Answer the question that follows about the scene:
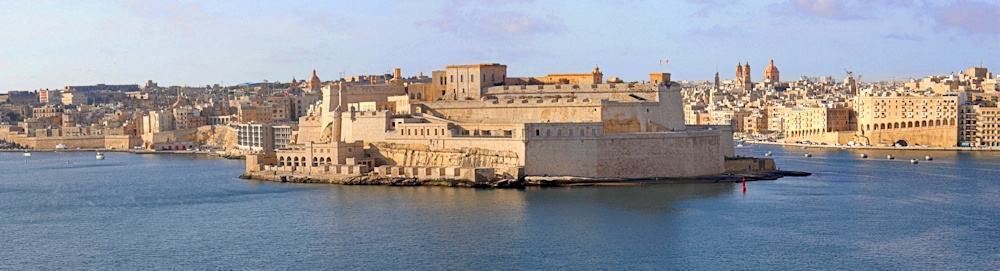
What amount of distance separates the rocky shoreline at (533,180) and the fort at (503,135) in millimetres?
79

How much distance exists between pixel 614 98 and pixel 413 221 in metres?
11.7

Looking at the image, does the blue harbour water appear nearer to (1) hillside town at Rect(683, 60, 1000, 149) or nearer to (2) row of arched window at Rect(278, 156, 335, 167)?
(2) row of arched window at Rect(278, 156, 335, 167)

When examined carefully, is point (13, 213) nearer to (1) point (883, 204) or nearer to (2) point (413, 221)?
(2) point (413, 221)

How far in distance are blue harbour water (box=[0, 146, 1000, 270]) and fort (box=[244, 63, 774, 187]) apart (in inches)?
53.9

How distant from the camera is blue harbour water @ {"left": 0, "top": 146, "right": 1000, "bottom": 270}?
20078 mm

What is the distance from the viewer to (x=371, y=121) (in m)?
34.7

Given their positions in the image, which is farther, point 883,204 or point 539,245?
point 883,204

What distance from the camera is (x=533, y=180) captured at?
99.7 ft

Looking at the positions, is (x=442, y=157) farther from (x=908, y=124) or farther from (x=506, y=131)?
(x=908, y=124)

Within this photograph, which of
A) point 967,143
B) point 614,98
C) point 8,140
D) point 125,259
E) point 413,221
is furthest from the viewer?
point 8,140

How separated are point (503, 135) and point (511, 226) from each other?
914 centimetres

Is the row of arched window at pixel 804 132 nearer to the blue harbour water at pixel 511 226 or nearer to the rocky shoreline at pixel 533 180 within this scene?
the blue harbour water at pixel 511 226

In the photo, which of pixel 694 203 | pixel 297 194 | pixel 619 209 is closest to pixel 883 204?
pixel 694 203

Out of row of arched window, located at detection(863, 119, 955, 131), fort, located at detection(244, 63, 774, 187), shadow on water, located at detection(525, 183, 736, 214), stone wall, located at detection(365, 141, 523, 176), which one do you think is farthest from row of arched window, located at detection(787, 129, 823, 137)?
stone wall, located at detection(365, 141, 523, 176)
